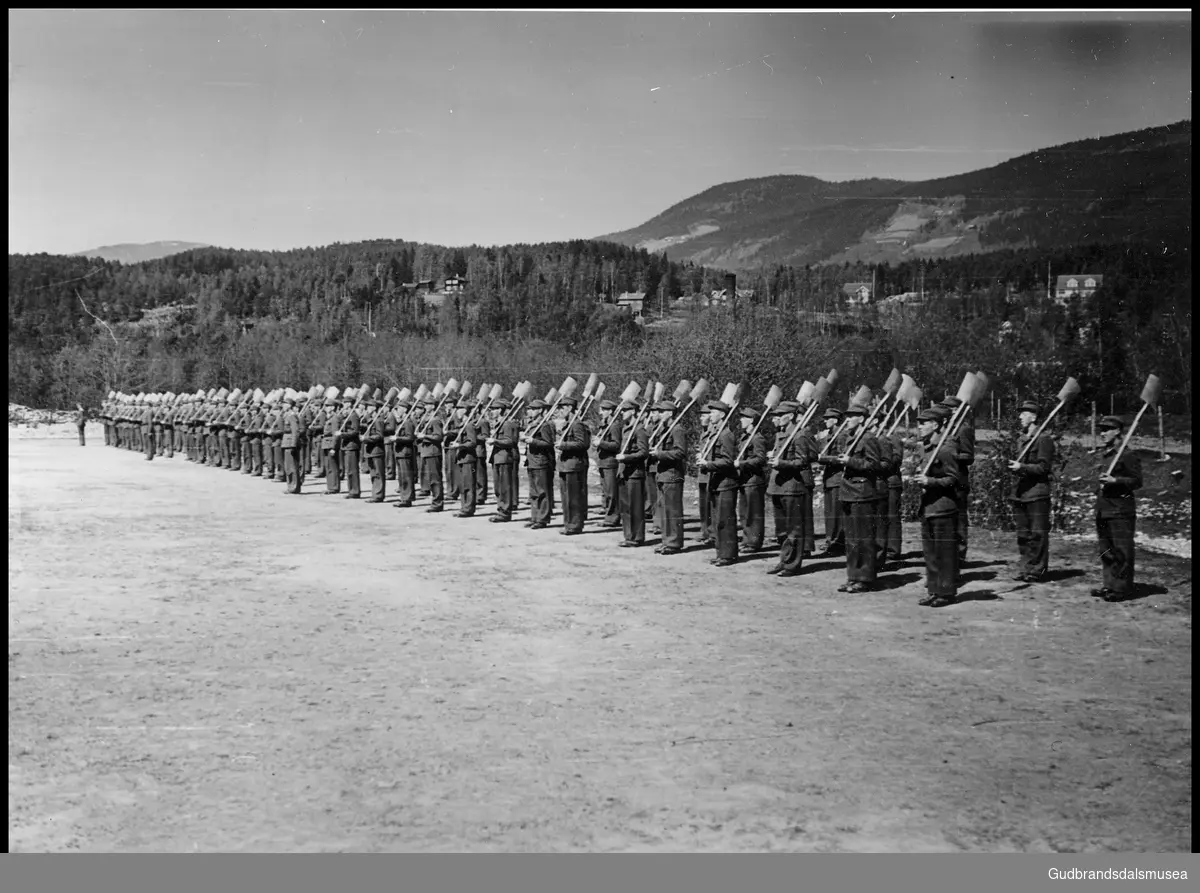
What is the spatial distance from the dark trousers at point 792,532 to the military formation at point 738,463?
0.7 inches

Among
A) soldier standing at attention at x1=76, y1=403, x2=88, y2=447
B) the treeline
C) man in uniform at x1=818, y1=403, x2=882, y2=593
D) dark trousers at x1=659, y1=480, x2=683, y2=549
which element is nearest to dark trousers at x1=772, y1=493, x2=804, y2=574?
man in uniform at x1=818, y1=403, x2=882, y2=593

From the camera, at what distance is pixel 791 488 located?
11.6 metres

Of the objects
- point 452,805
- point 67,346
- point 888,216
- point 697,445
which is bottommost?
point 452,805

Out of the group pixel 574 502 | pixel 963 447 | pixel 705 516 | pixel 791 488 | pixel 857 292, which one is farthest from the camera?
pixel 574 502

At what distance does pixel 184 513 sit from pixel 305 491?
475 cm

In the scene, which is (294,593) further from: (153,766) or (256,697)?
(153,766)

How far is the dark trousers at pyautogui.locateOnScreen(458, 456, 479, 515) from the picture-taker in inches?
654

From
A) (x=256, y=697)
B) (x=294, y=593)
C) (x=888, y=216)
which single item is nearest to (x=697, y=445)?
(x=888, y=216)

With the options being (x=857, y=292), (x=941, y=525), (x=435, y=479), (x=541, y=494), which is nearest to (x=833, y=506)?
(x=857, y=292)

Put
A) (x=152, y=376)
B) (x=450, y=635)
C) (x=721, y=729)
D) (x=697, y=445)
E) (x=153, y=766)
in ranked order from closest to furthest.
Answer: (x=153, y=766) → (x=721, y=729) → (x=450, y=635) → (x=697, y=445) → (x=152, y=376)

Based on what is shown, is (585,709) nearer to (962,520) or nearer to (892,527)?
(962,520)

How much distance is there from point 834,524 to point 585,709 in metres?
6.64

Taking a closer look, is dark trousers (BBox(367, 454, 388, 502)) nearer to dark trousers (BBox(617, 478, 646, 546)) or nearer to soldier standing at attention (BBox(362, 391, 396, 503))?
soldier standing at attention (BBox(362, 391, 396, 503))

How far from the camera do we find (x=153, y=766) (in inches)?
239
